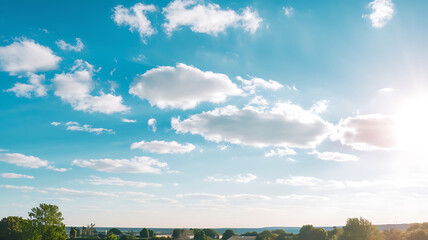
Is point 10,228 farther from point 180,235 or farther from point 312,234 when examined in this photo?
point 312,234

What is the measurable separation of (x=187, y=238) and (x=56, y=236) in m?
83.8

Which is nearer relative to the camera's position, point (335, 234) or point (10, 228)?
point (335, 234)

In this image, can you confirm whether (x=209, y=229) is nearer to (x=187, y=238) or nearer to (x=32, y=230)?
(x=187, y=238)

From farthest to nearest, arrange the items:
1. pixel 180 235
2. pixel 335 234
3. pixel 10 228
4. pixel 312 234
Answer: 1. pixel 180 235
2. pixel 312 234
3. pixel 10 228
4. pixel 335 234

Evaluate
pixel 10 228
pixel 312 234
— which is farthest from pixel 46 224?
pixel 312 234

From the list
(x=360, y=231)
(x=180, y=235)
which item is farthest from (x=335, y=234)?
(x=180, y=235)

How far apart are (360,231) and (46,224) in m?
79.9

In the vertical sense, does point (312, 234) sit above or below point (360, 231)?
below

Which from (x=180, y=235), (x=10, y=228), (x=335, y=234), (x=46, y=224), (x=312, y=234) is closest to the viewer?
(x=46, y=224)

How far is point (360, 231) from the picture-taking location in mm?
86312

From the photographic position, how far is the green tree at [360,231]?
85.8 metres

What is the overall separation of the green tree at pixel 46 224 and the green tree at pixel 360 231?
74.0 m

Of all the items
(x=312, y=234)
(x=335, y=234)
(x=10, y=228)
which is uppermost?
(x=10, y=228)

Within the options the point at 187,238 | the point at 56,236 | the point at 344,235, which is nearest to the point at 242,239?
the point at 187,238
